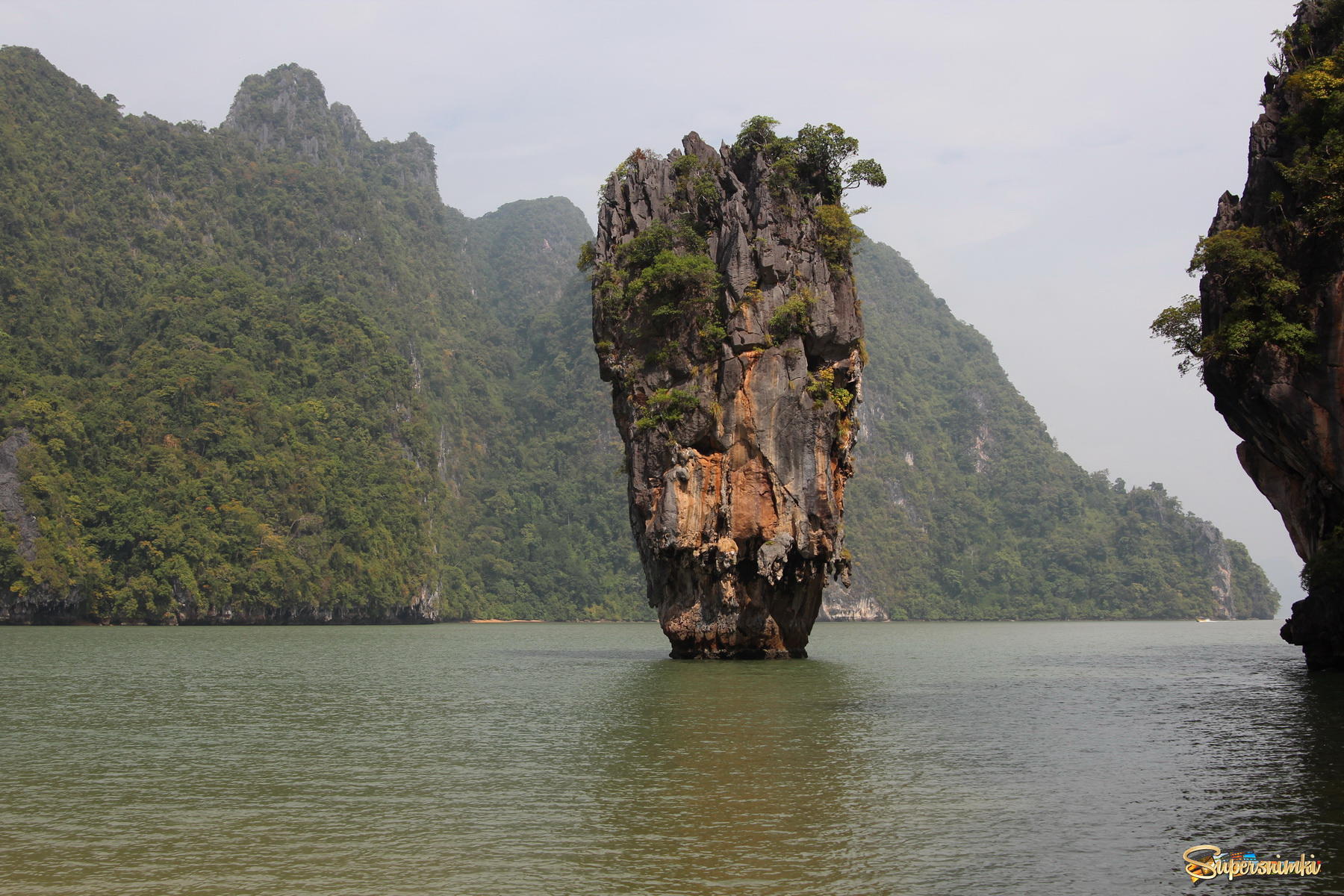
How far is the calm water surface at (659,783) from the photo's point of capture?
1176 centimetres

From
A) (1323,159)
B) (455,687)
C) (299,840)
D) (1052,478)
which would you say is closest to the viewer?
(299,840)

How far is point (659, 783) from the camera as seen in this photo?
52.7 feet

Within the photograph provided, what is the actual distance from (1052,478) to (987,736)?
442ft

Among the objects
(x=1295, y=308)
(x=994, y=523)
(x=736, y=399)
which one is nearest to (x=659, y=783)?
(x=1295, y=308)

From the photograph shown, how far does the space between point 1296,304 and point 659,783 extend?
1978 cm

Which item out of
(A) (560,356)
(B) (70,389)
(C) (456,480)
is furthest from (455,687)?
(A) (560,356)

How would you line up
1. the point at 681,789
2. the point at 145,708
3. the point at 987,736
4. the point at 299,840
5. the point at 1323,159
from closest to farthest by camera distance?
1. the point at 299,840
2. the point at 681,789
3. the point at 987,736
4. the point at 145,708
5. the point at 1323,159

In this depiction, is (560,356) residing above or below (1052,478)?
above

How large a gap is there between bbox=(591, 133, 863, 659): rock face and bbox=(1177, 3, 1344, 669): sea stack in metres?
11.5

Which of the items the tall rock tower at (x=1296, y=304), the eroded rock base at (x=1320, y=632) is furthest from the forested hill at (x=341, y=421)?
the eroded rock base at (x=1320, y=632)

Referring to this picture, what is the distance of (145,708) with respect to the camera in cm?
2492

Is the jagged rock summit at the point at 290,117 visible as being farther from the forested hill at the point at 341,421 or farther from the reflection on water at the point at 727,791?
the reflection on water at the point at 727,791

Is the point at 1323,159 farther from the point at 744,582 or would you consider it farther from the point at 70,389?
the point at 70,389

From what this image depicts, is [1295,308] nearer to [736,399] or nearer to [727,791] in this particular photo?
[736,399]
